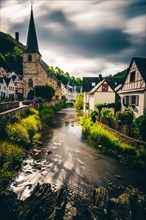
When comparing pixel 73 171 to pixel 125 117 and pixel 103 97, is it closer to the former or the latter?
pixel 125 117

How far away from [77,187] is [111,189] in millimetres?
2134

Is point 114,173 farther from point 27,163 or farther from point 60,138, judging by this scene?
point 60,138

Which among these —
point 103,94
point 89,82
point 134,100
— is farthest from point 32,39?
point 134,100

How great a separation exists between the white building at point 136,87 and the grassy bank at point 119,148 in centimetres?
458

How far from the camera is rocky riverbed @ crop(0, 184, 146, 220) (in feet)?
29.5

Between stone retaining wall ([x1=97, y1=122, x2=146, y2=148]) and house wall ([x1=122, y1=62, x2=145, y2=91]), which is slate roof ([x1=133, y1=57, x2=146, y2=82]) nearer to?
house wall ([x1=122, y1=62, x2=145, y2=91])

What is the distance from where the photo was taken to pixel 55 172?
554 inches

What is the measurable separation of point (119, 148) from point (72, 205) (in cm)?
1027

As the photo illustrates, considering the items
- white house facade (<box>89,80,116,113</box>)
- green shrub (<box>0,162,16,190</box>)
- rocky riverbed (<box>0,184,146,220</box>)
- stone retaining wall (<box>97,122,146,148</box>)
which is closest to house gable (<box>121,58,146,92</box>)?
stone retaining wall (<box>97,122,146,148</box>)

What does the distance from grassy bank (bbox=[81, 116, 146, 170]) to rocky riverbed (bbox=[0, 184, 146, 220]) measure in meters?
4.09

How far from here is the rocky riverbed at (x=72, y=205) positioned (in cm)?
900

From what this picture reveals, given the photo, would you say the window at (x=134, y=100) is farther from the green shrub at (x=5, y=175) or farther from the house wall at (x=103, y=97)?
the green shrub at (x=5, y=175)

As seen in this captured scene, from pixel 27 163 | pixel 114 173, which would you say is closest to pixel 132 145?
pixel 114 173

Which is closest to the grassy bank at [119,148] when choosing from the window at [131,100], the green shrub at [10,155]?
the window at [131,100]
